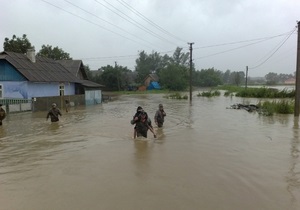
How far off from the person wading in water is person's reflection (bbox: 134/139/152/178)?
0.33 m

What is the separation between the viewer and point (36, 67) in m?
29.8

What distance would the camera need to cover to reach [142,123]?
11.8 metres

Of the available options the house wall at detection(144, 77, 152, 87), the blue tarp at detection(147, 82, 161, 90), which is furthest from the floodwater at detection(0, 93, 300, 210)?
the house wall at detection(144, 77, 152, 87)

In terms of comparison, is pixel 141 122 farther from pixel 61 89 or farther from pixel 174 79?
pixel 174 79

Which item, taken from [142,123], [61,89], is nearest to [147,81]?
[61,89]

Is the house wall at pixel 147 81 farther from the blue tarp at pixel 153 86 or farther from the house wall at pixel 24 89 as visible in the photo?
the house wall at pixel 24 89


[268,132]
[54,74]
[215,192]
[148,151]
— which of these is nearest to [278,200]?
[215,192]

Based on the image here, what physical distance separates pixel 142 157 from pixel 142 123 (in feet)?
7.48

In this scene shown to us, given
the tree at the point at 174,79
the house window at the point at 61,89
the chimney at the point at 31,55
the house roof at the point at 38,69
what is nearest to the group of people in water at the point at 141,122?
the house roof at the point at 38,69

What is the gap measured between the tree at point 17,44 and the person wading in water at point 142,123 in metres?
36.1

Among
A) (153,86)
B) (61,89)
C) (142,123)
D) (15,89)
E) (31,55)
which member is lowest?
(142,123)

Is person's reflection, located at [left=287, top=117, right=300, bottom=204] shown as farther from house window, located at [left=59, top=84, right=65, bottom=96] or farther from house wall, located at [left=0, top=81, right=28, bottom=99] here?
house window, located at [left=59, top=84, right=65, bottom=96]

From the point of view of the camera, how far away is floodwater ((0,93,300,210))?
6105 mm

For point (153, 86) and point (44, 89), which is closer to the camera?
point (44, 89)
